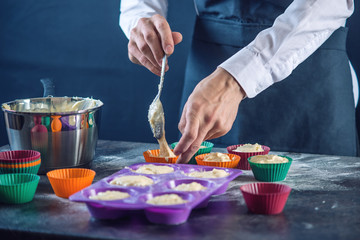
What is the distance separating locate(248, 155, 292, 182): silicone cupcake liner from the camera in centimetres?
150

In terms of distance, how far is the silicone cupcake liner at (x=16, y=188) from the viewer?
4.25ft

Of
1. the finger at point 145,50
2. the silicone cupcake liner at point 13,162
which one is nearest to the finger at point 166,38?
the finger at point 145,50

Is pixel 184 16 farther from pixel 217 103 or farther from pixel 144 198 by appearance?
pixel 144 198

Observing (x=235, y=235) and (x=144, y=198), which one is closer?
(x=235, y=235)

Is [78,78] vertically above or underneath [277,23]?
underneath

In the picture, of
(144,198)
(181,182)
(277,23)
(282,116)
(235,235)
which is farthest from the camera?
(282,116)

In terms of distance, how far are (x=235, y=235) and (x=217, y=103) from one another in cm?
57

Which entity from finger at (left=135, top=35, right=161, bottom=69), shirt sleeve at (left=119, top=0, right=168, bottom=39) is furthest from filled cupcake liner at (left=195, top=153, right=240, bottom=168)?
shirt sleeve at (left=119, top=0, right=168, bottom=39)

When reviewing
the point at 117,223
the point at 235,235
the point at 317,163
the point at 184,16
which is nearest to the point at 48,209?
the point at 117,223

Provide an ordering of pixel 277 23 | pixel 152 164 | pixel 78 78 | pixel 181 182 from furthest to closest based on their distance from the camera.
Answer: pixel 78 78 < pixel 277 23 < pixel 152 164 < pixel 181 182

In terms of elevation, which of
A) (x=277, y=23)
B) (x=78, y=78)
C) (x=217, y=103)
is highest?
(x=277, y=23)

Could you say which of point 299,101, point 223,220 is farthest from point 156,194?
point 299,101

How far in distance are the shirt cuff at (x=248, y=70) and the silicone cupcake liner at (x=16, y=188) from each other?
711 mm

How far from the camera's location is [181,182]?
1.37 meters
